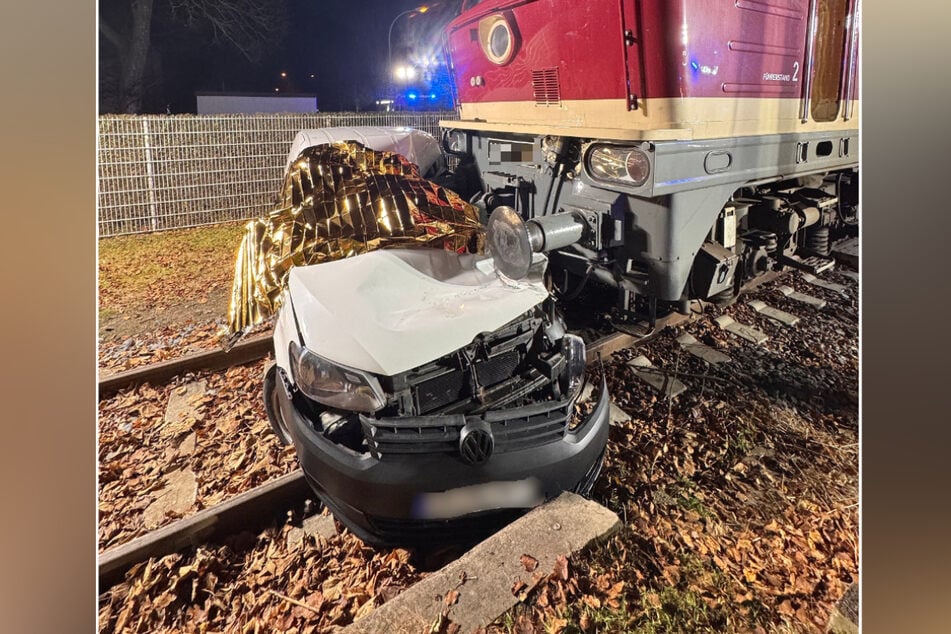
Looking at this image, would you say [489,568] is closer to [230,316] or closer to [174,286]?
[230,316]

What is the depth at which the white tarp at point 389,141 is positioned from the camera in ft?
9.39

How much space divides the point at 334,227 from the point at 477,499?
144 centimetres

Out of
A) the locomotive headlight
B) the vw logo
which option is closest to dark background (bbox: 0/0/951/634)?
the vw logo

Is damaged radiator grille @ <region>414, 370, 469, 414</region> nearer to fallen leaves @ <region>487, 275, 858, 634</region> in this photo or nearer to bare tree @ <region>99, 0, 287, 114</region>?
fallen leaves @ <region>487, 275, 858, 634</region>

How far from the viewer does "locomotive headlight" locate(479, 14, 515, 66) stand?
333 cm

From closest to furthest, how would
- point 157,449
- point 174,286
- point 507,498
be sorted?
point 507,498
point 157,449
point 174,286

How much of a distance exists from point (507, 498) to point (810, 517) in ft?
3.79

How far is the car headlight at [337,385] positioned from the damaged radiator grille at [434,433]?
0.07 m
